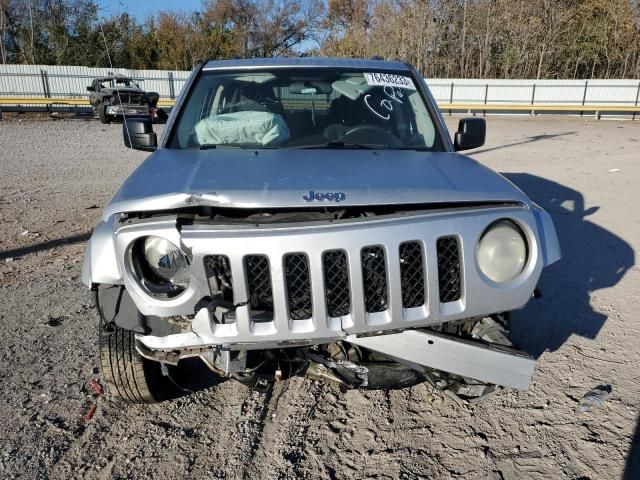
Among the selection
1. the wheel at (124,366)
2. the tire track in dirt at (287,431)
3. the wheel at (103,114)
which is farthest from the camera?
the wheel at (103,114)

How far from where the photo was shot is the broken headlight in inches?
81.2

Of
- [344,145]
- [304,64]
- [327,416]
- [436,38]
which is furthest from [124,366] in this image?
[436,38]

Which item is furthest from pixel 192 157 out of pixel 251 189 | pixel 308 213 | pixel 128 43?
pixel 128 43

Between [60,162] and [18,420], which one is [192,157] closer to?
[18,420]

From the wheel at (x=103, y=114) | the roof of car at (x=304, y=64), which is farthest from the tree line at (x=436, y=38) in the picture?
the roof of car at (x=304, y=64)

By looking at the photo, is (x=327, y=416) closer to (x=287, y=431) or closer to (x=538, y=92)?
(x=287, y=431)

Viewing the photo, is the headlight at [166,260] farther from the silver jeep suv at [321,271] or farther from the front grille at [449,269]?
the front grille at [449,269]

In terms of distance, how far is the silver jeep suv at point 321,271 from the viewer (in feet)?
6.49

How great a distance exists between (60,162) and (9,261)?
21.0ft

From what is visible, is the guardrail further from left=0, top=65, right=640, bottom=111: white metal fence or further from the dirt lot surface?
the dirt lot surface

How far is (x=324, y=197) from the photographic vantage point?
2115 mm

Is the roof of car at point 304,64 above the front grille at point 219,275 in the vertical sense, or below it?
above

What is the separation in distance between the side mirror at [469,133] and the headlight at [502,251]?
1627 millimetres

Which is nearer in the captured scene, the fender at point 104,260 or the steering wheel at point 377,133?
the fender at point 104,260
